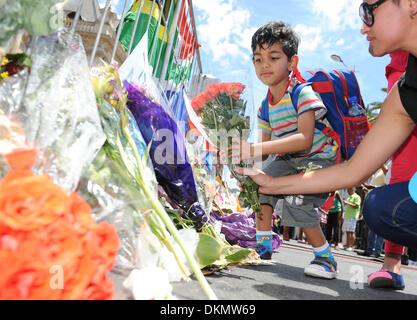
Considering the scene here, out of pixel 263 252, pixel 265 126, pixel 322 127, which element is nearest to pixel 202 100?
pixel 265 126

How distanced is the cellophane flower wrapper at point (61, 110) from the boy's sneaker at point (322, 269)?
1.51 meters

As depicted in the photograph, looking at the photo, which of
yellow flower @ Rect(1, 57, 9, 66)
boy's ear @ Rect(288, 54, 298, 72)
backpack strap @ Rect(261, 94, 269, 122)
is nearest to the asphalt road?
yellow flower @ Rect(1, 57, 9, 66)

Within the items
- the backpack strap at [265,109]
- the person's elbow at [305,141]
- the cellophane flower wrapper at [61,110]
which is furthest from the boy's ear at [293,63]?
the cellophane flower wrapper at [61,110]

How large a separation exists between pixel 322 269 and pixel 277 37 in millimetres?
1426

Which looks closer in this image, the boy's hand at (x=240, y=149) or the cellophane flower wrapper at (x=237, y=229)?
the boy's hand at (x=240, y=149)

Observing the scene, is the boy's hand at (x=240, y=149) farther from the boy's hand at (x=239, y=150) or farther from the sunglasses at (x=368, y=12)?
the sunglasses at (x=368, y=12)

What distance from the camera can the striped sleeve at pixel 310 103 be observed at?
200 cm

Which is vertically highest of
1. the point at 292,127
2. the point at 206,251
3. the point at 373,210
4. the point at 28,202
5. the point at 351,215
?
the point at 292,127

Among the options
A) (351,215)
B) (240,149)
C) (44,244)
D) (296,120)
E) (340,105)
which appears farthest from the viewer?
(351,215)

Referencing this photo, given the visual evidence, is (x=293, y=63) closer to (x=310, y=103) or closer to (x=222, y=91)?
(x=310, y=103)

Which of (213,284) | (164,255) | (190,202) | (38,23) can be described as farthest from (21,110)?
(190,202)

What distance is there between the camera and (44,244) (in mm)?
689

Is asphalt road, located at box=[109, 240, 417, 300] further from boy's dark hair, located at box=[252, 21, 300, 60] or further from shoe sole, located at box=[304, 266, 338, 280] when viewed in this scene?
boy's dark hair, located at box=[252, 21, 300, 60]

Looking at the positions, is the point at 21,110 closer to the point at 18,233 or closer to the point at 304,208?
the point at 18,233
